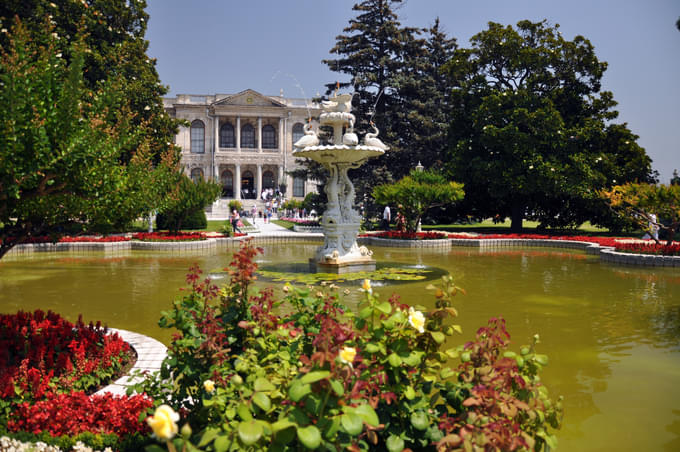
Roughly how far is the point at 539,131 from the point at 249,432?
927 inches

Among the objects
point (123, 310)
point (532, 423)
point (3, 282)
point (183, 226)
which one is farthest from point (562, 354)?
point (183, 226)

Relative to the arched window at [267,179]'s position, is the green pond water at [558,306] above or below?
below

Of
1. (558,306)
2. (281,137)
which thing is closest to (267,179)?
(281,137)

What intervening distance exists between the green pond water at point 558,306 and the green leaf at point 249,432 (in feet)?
8.32

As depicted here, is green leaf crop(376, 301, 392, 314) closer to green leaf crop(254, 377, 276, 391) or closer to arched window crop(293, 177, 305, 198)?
green leaf crop(254, 377, 276, 391)

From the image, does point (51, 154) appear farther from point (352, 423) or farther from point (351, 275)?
point (351, 275)

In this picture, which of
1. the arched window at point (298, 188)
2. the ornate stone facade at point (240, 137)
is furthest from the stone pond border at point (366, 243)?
the arched window at point (298, 188)

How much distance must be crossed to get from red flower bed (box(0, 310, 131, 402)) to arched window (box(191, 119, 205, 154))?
56747 millimetres

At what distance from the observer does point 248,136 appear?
201ft

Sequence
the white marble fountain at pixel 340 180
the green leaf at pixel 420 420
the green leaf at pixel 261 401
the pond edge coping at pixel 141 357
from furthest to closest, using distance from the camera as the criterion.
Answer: the white marble fountain at pixel 340 180 < the pond edge coping at pixel 141 357 < the green leaf at pixel 420 420 < the green leaf at pixel 261 401

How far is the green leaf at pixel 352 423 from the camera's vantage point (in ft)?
5.70

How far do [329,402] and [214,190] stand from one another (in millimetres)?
18332

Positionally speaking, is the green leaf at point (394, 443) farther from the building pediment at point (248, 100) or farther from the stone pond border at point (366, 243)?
the building pediment at point (248, 100)

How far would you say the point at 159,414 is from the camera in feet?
5.19
